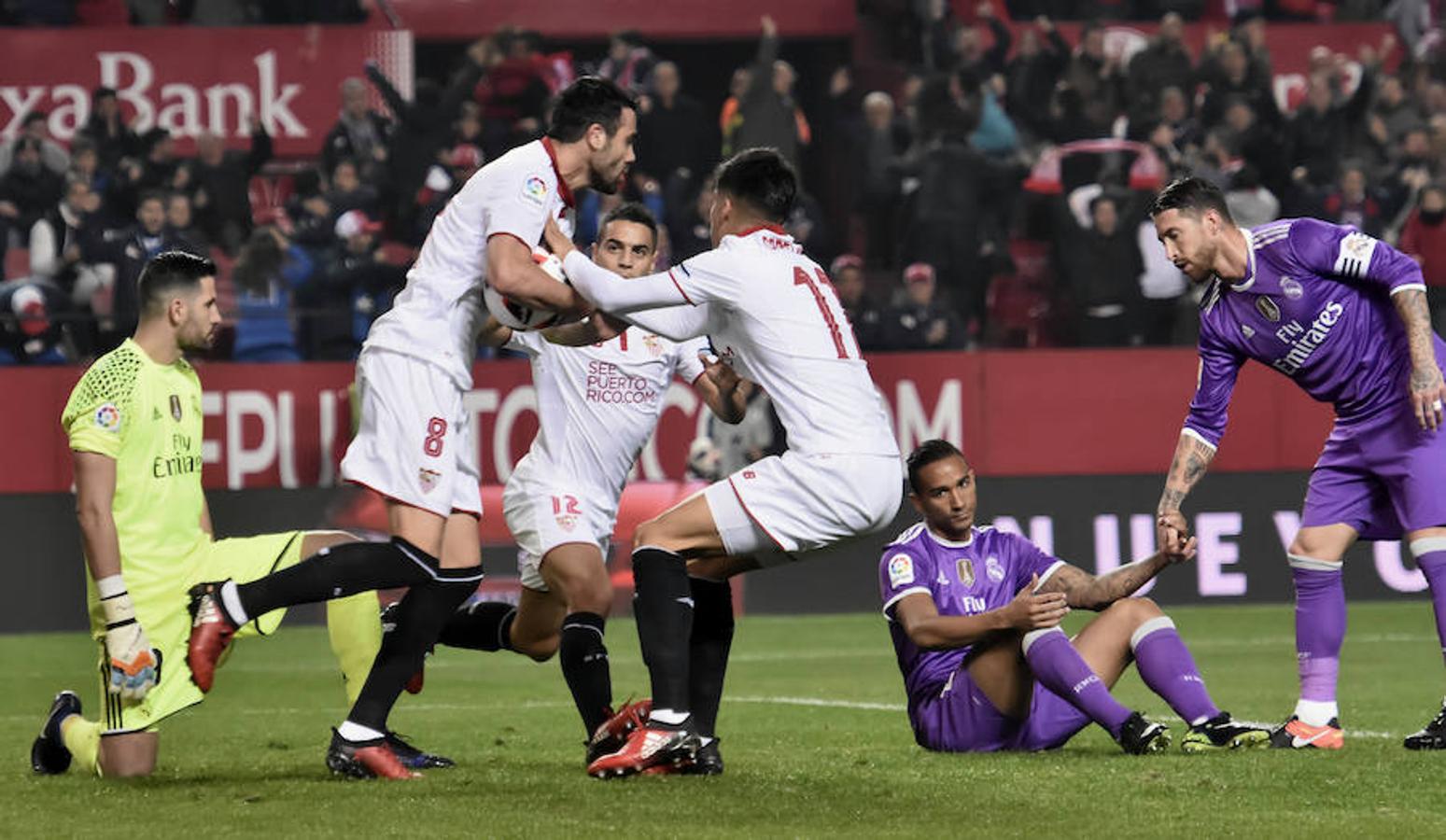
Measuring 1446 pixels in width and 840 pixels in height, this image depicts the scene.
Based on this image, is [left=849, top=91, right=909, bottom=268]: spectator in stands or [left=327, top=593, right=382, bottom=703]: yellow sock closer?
[left=327, top=593, right=382, bottom=703]: yellow sock

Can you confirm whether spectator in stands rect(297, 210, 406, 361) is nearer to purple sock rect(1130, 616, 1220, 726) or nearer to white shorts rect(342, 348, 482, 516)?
white shorts rect(342, 348, 482, 516)

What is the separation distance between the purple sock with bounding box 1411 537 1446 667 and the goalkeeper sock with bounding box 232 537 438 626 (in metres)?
3.41

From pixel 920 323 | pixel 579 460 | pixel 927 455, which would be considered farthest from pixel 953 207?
pixel 927 455

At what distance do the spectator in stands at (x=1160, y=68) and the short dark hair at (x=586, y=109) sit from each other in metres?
12.7

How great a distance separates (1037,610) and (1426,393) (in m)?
1.60

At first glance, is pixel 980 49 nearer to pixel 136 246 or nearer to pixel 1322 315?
pixel 136 246

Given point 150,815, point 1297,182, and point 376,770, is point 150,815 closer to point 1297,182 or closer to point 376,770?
point 376,770

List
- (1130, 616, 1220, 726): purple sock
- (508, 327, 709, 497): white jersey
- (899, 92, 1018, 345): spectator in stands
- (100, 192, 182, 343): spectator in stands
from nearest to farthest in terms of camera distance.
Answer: (1130, 616, 1220, 726): purple sock
(508, 327, 709, 497): white jersey
(100, 192, 182, 343): spectator in stands
(899, 92, 1018, 345): spectator in stands

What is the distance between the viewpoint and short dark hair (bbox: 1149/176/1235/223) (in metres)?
7.28

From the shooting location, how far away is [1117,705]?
6828mm

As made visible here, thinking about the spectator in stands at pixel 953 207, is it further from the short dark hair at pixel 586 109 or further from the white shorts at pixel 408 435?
the white shorts at pixel 408 435

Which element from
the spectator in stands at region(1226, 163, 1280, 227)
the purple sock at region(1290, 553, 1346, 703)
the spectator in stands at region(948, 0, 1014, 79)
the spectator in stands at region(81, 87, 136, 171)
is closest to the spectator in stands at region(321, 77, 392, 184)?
the spectator in stands at region(81, 87, 136, 171)

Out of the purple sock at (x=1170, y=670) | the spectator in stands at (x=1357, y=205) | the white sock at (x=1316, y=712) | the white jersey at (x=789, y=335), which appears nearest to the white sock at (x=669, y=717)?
the white jersey at (x=789, y=335)

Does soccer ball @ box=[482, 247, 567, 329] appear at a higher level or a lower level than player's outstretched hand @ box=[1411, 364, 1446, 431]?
higher
